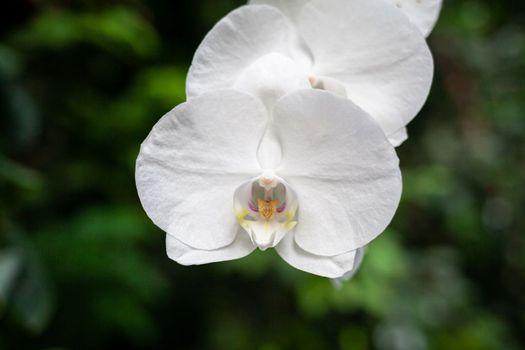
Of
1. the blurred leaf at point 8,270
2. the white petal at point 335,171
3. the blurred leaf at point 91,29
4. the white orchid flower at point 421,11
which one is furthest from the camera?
the blurred leaf at point 91,29

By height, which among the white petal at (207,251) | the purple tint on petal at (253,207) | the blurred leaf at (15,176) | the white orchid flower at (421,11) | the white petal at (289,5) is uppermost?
the white petal at (289,5)

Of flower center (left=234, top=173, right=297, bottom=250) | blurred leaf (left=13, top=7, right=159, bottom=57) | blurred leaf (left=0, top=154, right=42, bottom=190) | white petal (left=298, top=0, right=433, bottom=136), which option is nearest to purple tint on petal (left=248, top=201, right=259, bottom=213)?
flower center (left=234, top=173, right=297, bottom=250)

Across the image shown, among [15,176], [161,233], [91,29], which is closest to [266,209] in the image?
[15,176]

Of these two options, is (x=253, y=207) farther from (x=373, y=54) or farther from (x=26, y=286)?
(x=26, y=286)

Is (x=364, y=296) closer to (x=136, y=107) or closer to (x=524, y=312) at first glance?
(x=136, y=107)

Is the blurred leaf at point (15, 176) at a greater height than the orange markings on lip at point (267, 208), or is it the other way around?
the orange markings on lip at point (267, 208)

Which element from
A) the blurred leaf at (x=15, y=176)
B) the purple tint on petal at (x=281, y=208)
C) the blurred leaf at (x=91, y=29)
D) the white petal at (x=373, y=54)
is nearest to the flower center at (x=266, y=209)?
the purple tint on petal at (x=281, y=208)

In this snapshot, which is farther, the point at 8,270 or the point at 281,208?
the point at 8,270

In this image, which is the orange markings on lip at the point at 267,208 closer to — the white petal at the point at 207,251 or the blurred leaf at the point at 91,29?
the white petal at the point at 207,251
